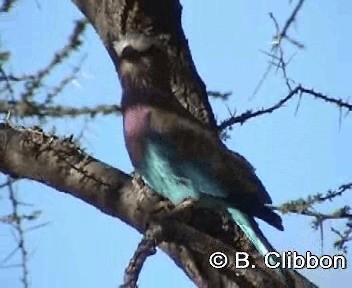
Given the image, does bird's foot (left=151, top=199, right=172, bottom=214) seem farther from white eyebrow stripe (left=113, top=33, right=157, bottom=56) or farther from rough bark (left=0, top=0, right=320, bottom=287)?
white eyebrow stripe (left=113, top=33, right=157, bottom=56)

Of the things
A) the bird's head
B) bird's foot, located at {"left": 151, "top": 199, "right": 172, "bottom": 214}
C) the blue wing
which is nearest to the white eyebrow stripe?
the bird's head

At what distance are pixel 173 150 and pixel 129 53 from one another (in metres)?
0.14

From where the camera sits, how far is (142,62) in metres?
1.01

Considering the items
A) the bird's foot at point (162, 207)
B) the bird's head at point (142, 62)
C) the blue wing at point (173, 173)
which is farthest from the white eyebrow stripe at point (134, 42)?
the bird's foot at point (162, 207)

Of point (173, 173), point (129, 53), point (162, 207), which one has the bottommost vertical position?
point (162, 207)

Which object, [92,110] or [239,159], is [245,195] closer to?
[239,159]

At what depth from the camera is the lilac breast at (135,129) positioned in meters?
0.98

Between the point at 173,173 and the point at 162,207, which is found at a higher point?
the point at 173,173

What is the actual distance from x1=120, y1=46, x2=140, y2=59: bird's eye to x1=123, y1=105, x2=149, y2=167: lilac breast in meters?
0.07

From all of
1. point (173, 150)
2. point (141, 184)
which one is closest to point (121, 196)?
point (141, 184)

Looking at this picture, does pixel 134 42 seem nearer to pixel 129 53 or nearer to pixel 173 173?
pixel 129 53

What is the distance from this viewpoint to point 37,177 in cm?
91

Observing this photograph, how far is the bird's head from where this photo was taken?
3.21 feet

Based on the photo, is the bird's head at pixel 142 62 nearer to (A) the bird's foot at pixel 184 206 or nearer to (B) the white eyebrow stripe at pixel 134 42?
(B) the white eyebrow stripe at pixel 134 42
